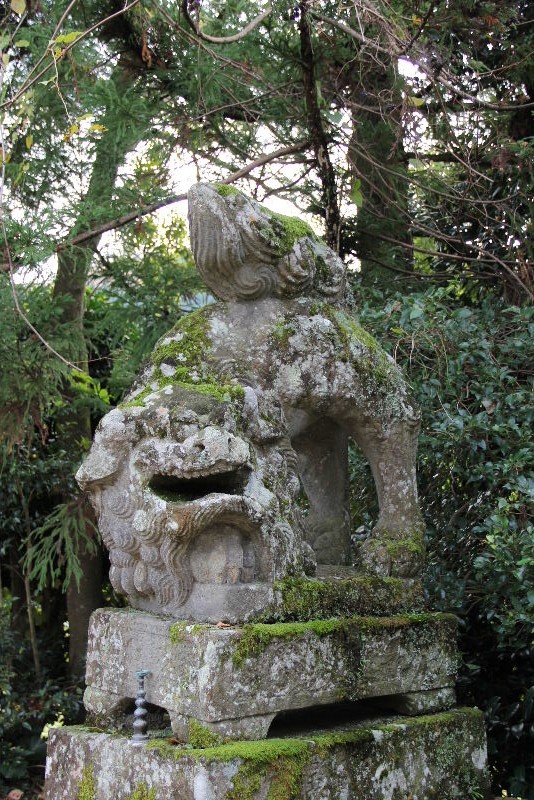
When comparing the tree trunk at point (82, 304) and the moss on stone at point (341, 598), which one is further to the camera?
the tree trunk at point (82, 304)

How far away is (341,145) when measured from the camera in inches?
244

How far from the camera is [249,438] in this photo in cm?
329

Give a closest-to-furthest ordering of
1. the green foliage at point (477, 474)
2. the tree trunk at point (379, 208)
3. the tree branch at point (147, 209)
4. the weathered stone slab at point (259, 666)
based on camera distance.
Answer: the weathered stone slab at point (259, 666), the green foliage at point (477, 474), the tree branch at point (147, 209), the tree trunk at point (379, 208)

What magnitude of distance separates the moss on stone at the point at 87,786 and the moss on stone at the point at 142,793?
0.21 m

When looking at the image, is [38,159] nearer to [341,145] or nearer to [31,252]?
[31,252]

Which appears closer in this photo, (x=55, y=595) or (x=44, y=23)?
(x=44, y=23)

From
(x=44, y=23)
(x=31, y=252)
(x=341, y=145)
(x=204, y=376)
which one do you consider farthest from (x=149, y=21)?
(x=204, y=376)

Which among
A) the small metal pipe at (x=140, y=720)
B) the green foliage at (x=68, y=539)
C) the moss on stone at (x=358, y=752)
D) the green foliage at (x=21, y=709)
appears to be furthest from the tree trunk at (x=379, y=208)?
the small metal pipe at (x=140, y=720)

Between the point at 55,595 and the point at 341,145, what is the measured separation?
411 centimetres

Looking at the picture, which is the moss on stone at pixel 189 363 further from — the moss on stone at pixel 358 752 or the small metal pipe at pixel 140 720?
the moss on stone at pixel 358 752

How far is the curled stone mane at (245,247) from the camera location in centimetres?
348

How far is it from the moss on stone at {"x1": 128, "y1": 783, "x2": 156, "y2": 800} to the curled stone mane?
173 centimetres

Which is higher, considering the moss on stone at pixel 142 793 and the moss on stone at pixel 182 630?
the moss on stone at pixel 182 630

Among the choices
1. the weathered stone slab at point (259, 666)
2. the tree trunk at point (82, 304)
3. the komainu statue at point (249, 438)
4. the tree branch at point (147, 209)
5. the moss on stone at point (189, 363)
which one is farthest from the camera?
the tree trunk at point (82, 304)
